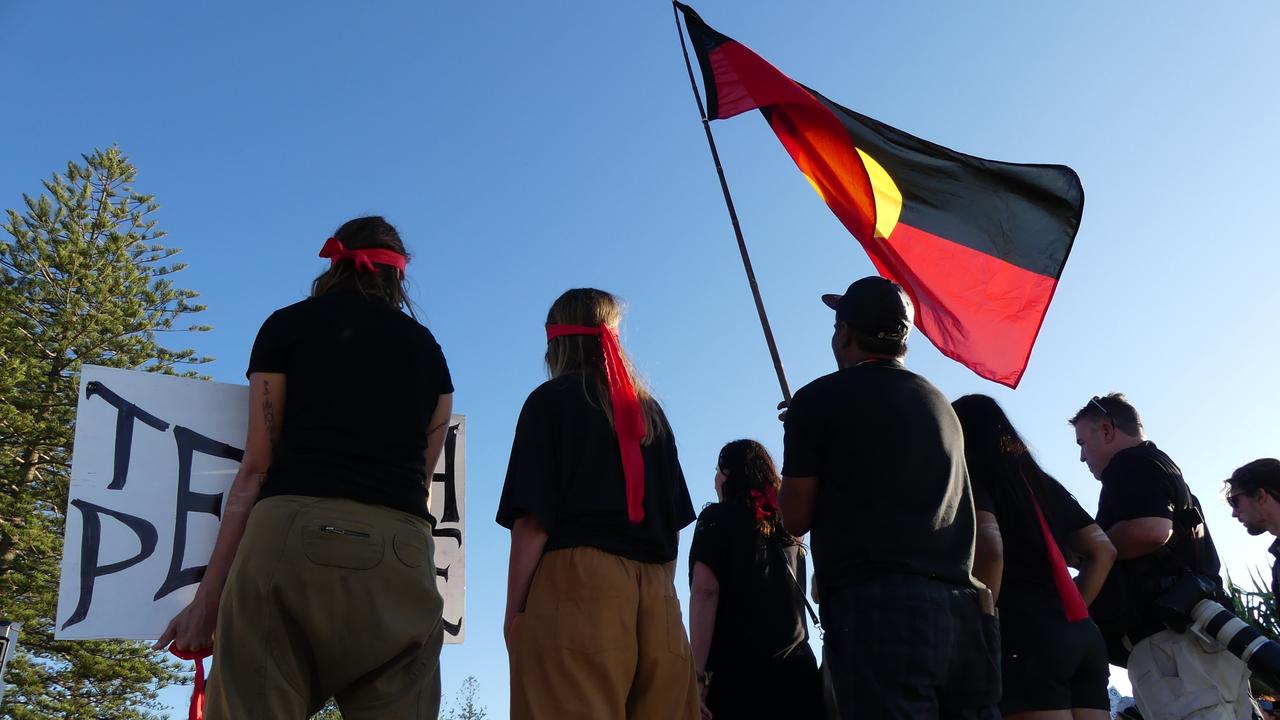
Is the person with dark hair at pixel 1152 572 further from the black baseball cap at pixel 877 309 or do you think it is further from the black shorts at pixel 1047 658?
the black baseball cap at pixel 877 309

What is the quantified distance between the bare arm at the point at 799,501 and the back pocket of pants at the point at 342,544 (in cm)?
115

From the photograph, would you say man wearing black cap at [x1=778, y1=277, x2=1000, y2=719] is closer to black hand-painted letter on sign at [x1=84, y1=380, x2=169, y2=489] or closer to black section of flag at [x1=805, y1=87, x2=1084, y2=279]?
black section of flag at [x1=805, y1=87, x2=1084, y2=279]

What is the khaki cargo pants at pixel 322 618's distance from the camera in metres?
2.22

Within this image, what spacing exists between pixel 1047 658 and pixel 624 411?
170cm

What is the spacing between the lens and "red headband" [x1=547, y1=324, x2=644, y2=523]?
3.12 meters

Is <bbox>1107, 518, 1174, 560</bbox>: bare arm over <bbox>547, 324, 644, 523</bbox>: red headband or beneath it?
beneath

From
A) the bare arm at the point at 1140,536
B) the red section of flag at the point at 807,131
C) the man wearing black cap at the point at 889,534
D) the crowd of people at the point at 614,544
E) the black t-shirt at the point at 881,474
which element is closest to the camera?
the crowd of people at the point at 614,544

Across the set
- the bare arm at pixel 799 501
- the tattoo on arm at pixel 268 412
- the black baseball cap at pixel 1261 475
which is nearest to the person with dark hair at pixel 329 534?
the tattoo on arm at pixel 268 412

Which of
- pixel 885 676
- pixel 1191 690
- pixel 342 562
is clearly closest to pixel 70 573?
pixel 342 562

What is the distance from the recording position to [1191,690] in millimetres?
4441

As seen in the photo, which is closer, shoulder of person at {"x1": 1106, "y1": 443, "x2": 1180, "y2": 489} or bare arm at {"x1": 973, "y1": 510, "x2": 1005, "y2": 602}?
bare arm at {"x1": 973, "y1": 510, "x2": 1005, "y2": 602}

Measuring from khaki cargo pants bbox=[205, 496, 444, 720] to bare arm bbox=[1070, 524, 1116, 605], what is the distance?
2.64 meters

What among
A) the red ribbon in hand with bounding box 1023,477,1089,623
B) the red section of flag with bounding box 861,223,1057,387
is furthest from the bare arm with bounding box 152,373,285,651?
the red section of flag with bounding box 861,223,1057,387

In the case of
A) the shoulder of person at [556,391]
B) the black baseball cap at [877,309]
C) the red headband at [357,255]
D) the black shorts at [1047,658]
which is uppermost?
the red headband at [357,255]
